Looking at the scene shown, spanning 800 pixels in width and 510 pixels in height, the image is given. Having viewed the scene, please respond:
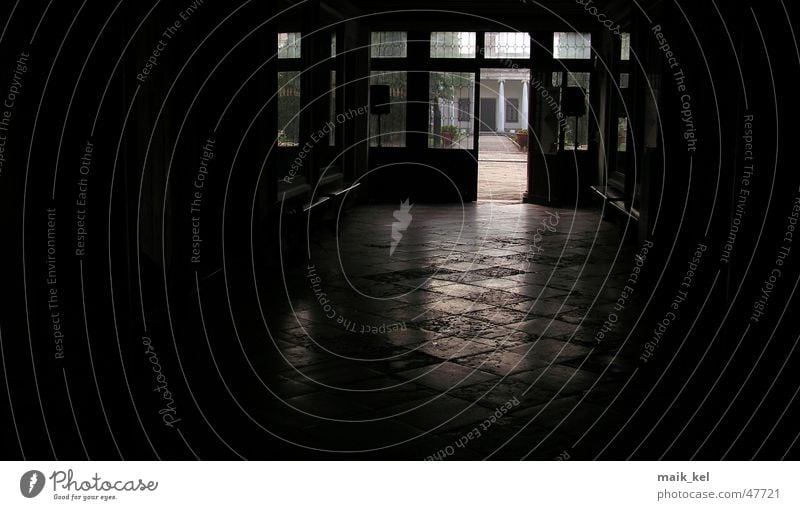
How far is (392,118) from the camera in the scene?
43.4 ft

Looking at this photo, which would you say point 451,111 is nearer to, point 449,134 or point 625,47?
point 449,134

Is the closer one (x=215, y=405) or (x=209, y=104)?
(x=215, y=405)

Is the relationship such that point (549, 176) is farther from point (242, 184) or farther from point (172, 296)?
point (172, 296)

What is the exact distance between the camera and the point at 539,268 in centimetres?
747

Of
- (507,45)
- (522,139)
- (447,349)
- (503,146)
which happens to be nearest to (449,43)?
(507,45)

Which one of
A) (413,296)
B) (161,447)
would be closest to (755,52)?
(413,296)

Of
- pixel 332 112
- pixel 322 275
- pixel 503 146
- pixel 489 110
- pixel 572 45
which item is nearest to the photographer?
pixel 322 275

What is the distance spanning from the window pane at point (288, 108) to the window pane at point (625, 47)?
11.1ft

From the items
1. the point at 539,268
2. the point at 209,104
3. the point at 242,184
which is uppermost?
the point at 209,104

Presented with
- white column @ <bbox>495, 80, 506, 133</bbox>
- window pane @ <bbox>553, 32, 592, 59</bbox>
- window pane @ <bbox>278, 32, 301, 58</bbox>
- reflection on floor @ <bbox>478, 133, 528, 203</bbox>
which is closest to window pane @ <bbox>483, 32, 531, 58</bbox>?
window pane @ <bbox>553, 32, 592, 59</bbox>

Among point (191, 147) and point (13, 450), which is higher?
point (191, 147)

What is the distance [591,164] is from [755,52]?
25.5 feet

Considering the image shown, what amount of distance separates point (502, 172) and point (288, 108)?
10159 mm

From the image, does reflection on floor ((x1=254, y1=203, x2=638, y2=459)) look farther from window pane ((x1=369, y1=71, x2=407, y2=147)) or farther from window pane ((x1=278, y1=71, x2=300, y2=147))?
window pane ((x1=369, y1=71, x2=407, y2=147))
